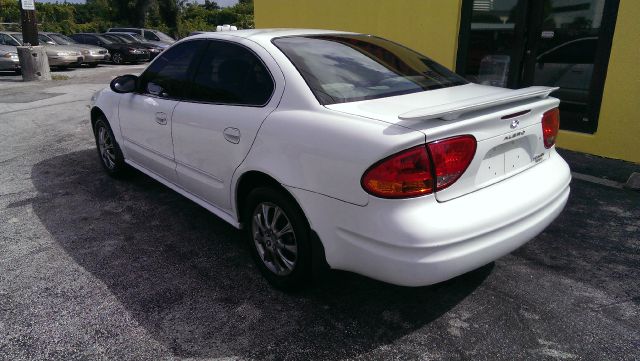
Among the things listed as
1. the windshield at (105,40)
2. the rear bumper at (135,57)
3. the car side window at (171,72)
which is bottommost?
the rear bumper at (135,57)

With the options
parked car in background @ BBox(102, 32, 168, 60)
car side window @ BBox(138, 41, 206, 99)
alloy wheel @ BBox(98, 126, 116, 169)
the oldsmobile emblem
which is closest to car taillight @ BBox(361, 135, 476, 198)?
Answer: the oldsmobile emblem

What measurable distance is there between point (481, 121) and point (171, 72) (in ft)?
8.54

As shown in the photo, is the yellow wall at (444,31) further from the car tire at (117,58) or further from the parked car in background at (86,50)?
the car tire at (117,58)

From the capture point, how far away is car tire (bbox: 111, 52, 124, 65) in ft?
69.2

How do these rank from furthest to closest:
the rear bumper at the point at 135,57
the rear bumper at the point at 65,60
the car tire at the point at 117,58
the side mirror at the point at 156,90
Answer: the car tire at the point at 117,58, the rear bumper at the point at 135,57, the rear bumper at the point at 65,60, the side mirror at the point at 156,90

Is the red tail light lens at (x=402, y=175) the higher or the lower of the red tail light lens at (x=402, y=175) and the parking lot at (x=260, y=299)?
the higher

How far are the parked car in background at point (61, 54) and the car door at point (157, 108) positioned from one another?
48.7 feet

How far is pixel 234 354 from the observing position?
7.89ft

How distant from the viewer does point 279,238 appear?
2869 millimetres

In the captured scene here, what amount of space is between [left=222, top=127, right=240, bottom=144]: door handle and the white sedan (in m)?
0.01

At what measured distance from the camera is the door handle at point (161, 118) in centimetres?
378

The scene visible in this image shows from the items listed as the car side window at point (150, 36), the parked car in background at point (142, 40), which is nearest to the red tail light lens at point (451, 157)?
the parked car in background at point (142, 40)

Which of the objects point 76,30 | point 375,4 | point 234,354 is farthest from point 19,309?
point 76,30

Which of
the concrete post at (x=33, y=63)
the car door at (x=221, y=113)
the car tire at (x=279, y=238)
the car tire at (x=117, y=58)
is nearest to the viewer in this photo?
the car tire at (x=279, y=238)
